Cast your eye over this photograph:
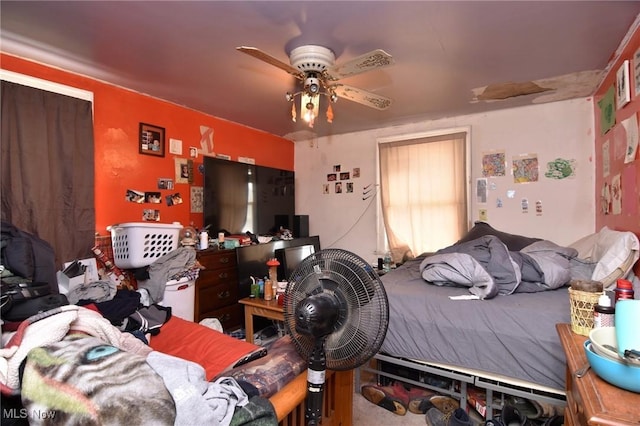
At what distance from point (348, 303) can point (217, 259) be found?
208 centimetres

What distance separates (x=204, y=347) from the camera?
1570mm

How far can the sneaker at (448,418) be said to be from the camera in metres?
1.61

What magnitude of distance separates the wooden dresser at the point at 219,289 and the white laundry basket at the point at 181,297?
10 centimetres

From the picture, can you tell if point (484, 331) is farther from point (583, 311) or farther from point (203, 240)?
point (203, 240)

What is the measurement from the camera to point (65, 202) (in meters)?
2.23

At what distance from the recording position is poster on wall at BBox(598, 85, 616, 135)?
2.22 metres

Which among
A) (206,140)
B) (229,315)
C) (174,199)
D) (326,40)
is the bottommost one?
→ (229,315)

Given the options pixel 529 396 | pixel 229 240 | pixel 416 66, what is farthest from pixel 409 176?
pixel 529 396

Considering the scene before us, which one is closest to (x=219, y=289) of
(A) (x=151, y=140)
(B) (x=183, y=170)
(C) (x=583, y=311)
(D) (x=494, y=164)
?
(B) (x=183, y=170)

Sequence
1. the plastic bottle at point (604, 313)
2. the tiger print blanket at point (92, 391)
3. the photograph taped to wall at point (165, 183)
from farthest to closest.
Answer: the photograph taped to wall at point (165, 183) < the plastic bottle at point (604, 313) < the tiger print blanket at point (92, 391)

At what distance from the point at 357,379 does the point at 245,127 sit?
2.85 metres

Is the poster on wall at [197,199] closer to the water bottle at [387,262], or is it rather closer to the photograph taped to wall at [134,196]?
the photograph taped to wall at [134,196]

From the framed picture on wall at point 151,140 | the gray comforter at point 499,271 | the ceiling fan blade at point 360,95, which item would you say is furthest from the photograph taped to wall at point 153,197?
the gray comforter at point 499,271

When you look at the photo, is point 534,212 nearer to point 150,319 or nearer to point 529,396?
point 529,396
